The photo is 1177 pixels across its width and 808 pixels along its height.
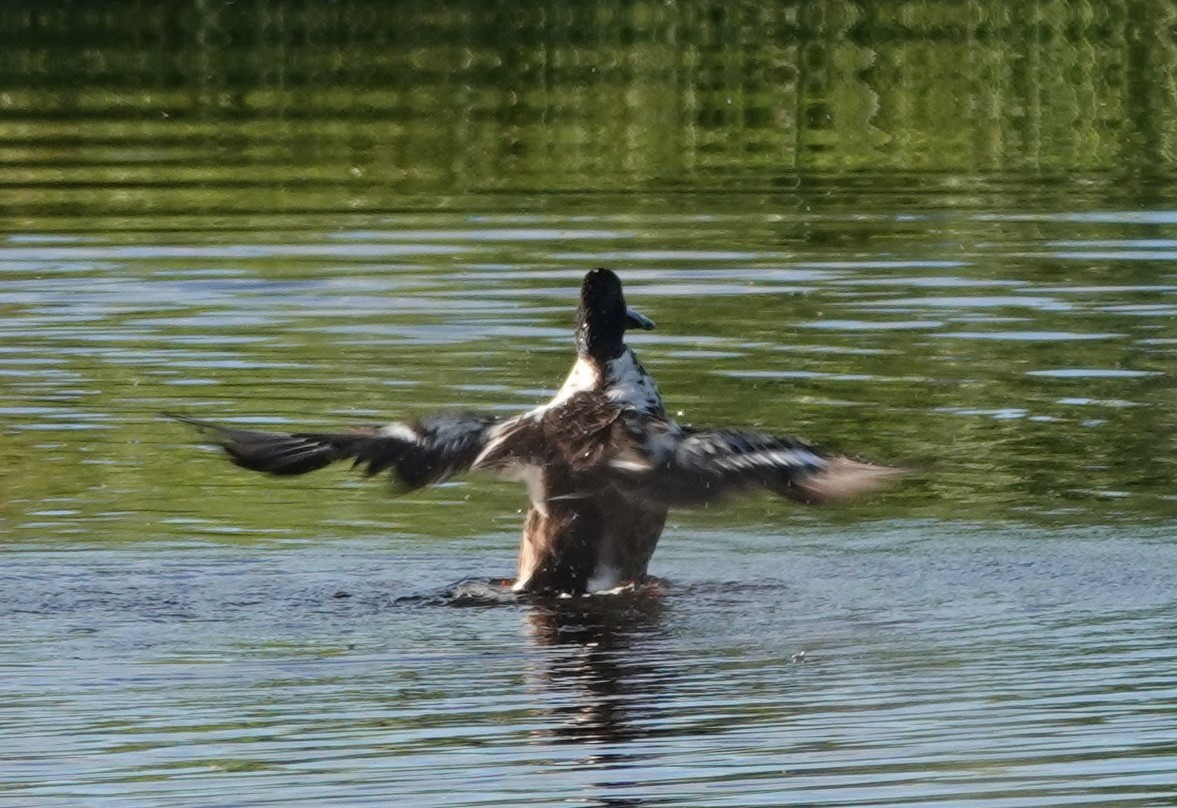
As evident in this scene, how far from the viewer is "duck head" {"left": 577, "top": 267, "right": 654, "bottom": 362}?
1034cm

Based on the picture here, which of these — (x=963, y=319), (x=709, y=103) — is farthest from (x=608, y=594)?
(x=709, y=103)

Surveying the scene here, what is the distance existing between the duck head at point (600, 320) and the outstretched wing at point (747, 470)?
0.78 meters

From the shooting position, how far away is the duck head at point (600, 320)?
10344 mm

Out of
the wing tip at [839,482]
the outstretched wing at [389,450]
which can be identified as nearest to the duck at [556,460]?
the outstretched wing at [389,450]

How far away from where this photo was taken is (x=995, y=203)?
64.2 feet

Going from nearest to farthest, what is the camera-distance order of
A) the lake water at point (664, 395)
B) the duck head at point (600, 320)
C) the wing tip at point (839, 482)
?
the lake water at point (664, 395)
the wing tip at point (839, 482)
the duck head at point (600, 320)

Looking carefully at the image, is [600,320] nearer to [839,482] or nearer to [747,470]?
[747,470]

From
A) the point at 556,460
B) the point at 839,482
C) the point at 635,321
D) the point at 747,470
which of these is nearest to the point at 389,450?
the point at 556,460

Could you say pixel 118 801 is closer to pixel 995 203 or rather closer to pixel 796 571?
pixel 796 571

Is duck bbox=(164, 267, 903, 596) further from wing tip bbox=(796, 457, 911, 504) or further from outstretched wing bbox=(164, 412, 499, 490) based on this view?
wing tip bbox=(796, 457, 911, 504)

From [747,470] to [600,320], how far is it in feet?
3.86

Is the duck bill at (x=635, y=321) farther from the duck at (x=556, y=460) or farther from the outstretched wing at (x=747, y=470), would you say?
the outstretched wing at (x=747, y=470)

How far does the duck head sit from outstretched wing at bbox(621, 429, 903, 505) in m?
0.78

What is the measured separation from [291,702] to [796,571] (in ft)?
7.82
